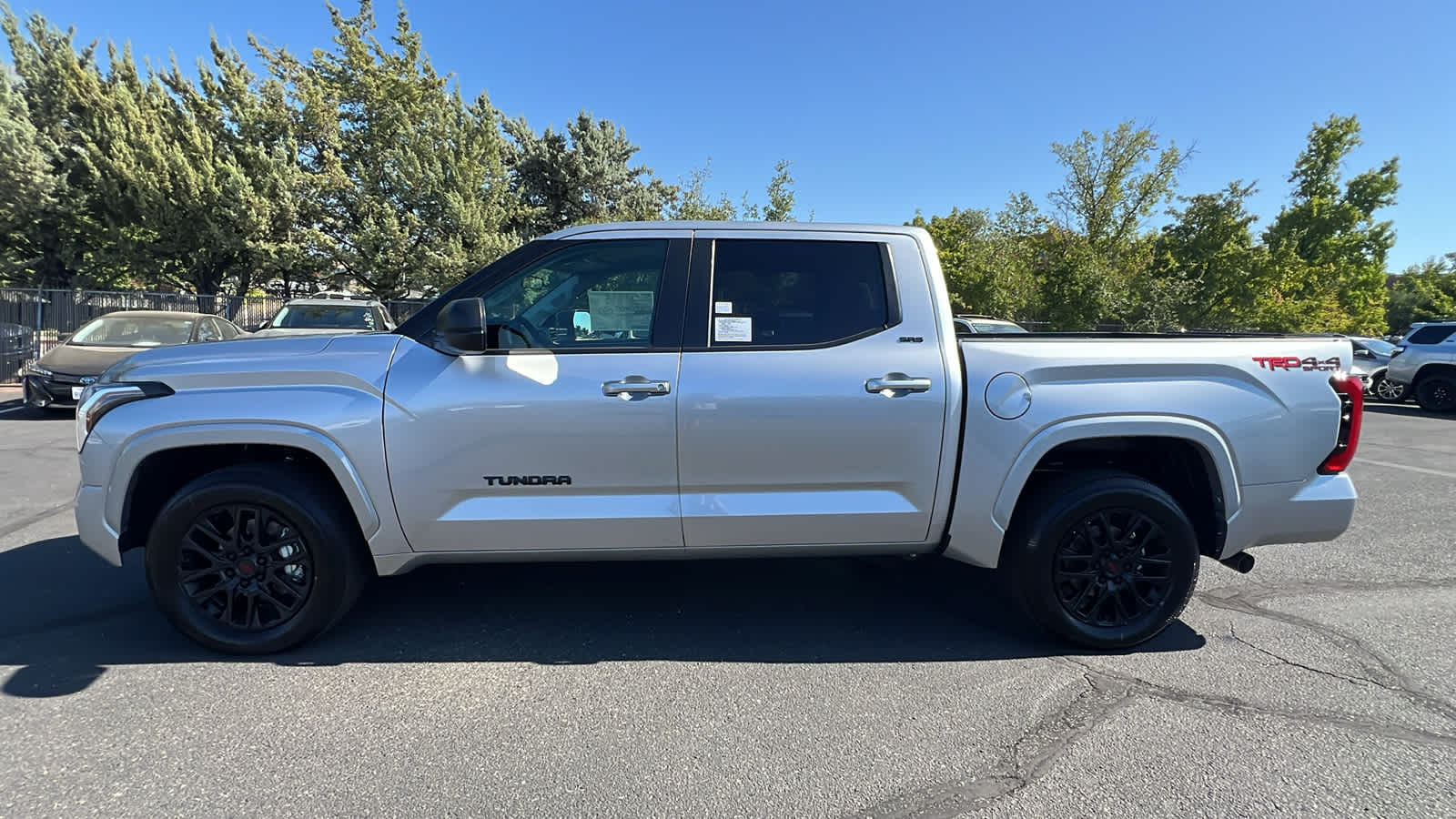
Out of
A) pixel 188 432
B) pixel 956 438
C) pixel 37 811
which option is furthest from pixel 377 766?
pixel 956 438

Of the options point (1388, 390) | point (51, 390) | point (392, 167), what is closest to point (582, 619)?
point (51, 390)

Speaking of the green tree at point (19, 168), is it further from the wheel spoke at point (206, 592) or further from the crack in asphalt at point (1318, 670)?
the crack in asphalt at point (1318, 670)

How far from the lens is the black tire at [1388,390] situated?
51.8 feet

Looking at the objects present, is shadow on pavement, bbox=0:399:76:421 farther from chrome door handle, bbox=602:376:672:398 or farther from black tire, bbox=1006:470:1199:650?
black tire, bbox=1006:470:1199:650

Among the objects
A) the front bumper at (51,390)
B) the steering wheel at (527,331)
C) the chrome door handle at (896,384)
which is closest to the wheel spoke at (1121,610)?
the chrome door handle at (896,384)

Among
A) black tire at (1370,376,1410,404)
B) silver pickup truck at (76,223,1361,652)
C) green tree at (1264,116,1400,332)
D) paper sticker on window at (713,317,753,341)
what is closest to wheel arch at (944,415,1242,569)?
silver pickup truck at (76,223,1361,652)

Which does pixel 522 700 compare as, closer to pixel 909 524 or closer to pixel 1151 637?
pixel 909 524

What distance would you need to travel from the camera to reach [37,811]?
2270 mm

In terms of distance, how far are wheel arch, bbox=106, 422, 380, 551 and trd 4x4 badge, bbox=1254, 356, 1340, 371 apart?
4027mm

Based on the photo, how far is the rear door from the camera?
3164 millimetres

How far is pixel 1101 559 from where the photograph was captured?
340 cm

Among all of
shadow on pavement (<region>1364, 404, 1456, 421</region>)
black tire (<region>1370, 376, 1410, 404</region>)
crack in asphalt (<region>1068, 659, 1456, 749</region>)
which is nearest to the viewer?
crack in asphalt (<region>1068, 659, 1456, 749</region>)

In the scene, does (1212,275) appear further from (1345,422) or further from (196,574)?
(196,574)

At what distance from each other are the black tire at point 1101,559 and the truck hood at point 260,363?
10.0ft
